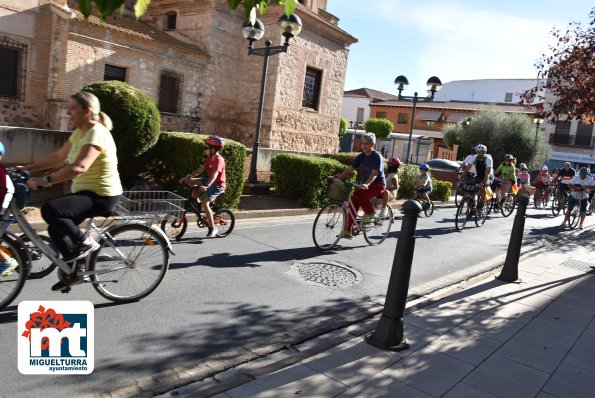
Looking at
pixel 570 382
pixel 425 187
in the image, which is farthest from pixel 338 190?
pixel 425 187

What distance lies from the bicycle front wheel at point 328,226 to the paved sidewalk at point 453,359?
2267mm

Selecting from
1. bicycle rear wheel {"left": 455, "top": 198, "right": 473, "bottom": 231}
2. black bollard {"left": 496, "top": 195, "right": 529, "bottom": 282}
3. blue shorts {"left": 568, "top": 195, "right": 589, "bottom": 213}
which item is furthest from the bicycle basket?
blue shorts {"left": 568, "top": 195, "right": 589, "bottom": 213}

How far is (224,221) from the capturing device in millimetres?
7863

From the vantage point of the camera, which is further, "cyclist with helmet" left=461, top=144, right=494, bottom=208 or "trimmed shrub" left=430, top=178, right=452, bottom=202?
"trimmed shrub" left=430, top=178, right=452, bottom=202

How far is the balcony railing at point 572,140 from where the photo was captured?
141 feet

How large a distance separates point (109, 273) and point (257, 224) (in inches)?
201

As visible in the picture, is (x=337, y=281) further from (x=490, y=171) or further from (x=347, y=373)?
(x=490, y=171)

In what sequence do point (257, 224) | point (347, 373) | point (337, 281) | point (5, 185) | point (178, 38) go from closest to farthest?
1. point (347, 373)
2. point (5, 185)
3. point (337, 281)
4. point (257, 224)
5. point (178, 38)

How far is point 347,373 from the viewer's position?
354cm

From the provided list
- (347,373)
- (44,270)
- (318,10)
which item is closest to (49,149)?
(44,270)

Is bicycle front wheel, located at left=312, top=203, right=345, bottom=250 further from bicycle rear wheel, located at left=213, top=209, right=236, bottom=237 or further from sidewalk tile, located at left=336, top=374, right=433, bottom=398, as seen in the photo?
sidewalk tile, located at left=336, top=374, right=433, bottom=398

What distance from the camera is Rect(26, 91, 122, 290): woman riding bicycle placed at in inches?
151

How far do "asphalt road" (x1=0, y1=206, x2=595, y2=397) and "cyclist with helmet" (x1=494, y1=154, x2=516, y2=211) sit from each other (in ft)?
18.7

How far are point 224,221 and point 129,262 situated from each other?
135 inches
